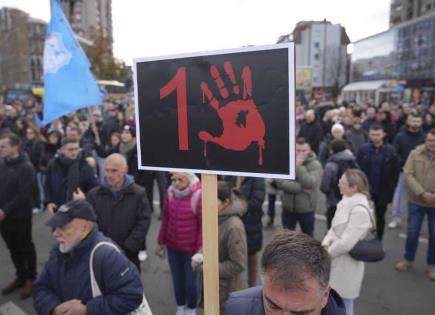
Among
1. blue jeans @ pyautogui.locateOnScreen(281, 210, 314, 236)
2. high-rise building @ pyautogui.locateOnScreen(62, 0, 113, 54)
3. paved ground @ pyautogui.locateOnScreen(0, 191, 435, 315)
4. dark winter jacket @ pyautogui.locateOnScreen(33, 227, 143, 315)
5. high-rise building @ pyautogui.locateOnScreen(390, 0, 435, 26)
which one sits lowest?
paved ground @ pyautogui.locateOnScreen(0, 191, 435, 315)

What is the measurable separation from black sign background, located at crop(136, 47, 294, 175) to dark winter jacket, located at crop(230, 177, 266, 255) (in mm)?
2182

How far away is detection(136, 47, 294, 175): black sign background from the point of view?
65.3 inches

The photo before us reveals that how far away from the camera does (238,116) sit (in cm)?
173

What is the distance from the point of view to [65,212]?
2359 mm

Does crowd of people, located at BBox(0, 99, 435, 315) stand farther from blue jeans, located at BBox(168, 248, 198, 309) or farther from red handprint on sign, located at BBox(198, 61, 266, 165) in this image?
red handprint on sign, located at BBox(198, 61, 266, 165)

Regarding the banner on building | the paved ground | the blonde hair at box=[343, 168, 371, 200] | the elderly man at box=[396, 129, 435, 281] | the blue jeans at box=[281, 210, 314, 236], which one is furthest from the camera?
the banner on building

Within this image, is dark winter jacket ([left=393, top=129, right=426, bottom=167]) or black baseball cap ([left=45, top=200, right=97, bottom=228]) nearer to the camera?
black baseball cap ([left=45, top=200, right=97, bottom=228])

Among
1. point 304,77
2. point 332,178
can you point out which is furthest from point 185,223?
point 304,77

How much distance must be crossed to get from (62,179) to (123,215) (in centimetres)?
161

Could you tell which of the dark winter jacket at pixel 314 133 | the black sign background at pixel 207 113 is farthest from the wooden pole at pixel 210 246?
the dark winter jacket at pixel 314 133

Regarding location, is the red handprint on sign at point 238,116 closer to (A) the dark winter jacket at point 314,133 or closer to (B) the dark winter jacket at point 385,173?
(B) the dark winter jacket at point 385,173

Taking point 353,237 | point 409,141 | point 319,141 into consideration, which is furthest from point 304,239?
point 319,141

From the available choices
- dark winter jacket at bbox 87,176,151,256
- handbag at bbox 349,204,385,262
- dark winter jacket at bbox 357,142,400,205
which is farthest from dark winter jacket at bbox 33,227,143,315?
dark winter jacket at bbox 357,142,400,205

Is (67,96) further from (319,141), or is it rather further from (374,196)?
(319,141)
